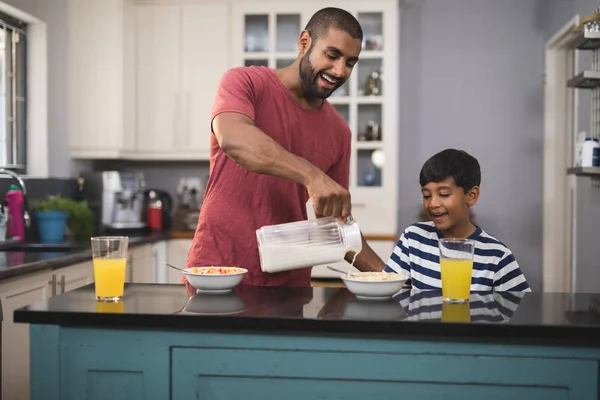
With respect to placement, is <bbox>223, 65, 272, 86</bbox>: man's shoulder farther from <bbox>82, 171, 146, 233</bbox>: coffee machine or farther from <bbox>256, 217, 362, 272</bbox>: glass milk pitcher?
<bbox>82, 171, 146, 233</bbox>: coffee machine

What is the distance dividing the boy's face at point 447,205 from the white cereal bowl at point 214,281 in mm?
721

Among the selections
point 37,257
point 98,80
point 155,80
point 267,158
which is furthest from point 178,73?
point 267,158

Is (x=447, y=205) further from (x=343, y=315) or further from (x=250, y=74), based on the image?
(x=343, y=315)

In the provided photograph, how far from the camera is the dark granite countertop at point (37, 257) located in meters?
2.58

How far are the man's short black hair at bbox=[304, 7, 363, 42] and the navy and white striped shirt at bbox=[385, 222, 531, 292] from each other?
0.62m

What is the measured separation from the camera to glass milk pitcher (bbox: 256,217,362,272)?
5.22 ft

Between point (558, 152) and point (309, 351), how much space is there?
355cm

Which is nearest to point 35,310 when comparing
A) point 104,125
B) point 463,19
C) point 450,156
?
point 450,156

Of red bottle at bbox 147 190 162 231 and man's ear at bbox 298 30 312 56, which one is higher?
man's ear at bbox 298 30 312 56

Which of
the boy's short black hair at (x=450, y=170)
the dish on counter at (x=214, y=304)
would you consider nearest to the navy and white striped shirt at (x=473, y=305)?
the dish on counter at (x=214, y=304)

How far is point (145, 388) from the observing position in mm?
1396

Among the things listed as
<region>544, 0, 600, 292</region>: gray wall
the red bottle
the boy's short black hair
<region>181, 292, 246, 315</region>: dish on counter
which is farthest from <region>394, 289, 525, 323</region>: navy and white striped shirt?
the red bottle

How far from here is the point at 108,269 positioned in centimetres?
154

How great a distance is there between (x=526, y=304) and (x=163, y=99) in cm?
345
